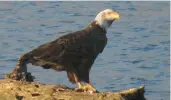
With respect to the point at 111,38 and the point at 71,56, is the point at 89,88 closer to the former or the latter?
the point at 71,56

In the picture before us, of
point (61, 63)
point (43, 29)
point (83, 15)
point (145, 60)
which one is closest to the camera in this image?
point (61, 63)

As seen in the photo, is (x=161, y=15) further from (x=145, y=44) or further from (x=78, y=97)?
(x=78, y=97)

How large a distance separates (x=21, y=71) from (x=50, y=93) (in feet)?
2.17

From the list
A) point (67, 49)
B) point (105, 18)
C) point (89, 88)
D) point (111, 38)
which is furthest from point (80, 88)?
point (111, 38)

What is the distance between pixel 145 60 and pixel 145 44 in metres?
1.39

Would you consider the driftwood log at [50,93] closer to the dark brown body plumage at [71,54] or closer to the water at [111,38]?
the dark brown body plumage at [71,54]

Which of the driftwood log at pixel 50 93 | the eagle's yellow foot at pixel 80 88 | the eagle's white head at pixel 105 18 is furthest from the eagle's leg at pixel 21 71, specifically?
the eagle's white head at pixel 105 18

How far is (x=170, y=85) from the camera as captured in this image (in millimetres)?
12383

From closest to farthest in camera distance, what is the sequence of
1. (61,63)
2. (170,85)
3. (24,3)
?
(61,63) → (170,85) → (24,3)

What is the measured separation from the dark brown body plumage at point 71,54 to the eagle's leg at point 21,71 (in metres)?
0.08

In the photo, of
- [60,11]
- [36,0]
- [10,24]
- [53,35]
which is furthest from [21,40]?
[36,0]

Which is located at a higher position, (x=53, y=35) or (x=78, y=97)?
(x=78, y=97)

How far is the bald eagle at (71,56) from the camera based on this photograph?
9250mm

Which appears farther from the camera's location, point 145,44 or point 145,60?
point 145,44
